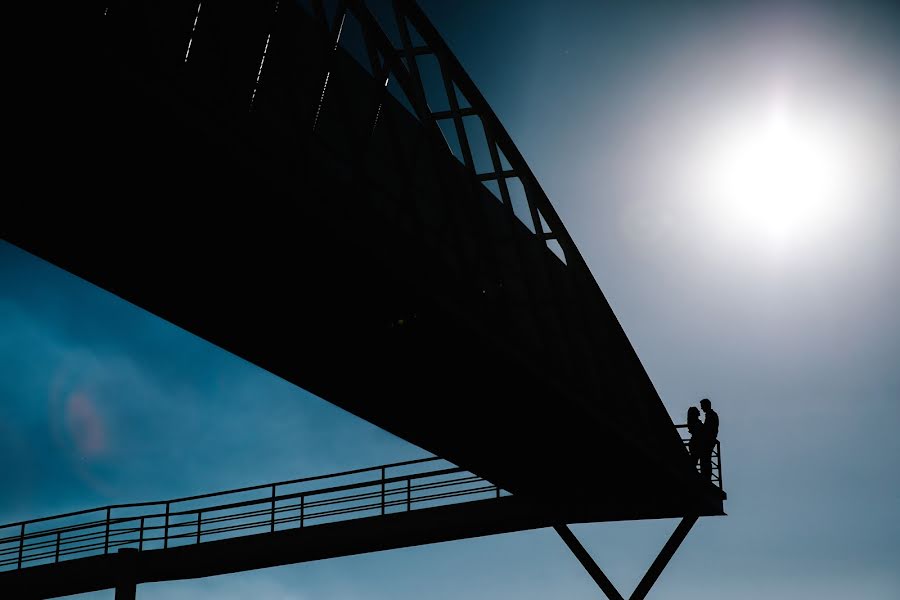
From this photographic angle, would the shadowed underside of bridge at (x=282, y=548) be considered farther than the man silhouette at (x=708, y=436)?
Yes

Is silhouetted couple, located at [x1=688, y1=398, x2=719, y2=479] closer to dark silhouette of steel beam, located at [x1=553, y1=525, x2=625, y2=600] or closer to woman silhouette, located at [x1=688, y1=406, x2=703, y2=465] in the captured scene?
woman silhouette, located at [x1=688, y1=406, x2=703, y2=465]

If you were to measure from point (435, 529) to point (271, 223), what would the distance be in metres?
13.8

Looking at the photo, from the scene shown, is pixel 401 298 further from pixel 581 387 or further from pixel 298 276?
pixel 581 387

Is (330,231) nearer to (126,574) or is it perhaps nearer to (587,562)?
(587,562)

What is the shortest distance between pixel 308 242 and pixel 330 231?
10.4 inches

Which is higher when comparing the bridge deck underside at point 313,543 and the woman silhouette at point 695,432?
the woman silhouette at point 695,432

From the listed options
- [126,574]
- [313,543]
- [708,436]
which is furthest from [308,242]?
[126,574]

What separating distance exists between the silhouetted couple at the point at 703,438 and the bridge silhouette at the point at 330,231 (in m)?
1.73

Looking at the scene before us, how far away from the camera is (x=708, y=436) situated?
1978 centimetres

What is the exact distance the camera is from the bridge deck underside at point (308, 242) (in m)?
6.72

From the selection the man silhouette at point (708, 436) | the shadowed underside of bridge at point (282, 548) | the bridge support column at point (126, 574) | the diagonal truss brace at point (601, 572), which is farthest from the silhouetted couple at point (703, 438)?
the bridge support column at point (126, 574)

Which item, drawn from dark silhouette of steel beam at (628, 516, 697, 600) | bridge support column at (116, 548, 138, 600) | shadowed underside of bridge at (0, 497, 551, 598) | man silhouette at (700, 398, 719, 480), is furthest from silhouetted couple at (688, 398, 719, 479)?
bridge support column at (116, 548, 138, 600)

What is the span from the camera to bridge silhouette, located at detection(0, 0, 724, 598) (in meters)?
6.80

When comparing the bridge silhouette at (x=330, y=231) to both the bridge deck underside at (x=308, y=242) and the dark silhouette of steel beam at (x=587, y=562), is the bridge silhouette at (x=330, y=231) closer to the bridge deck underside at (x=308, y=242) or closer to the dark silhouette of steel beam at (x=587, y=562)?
the bridge deck underside at (x=308, y=242)
